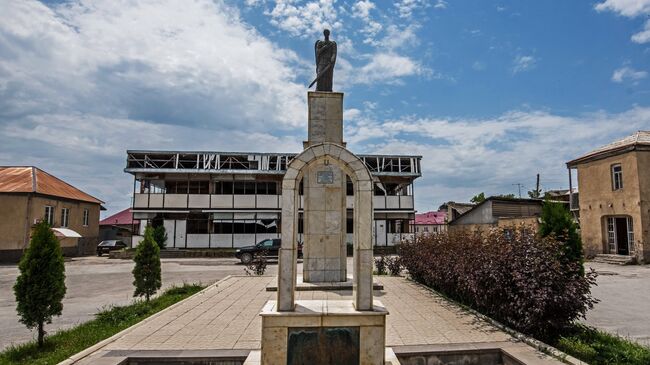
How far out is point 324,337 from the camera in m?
4.45

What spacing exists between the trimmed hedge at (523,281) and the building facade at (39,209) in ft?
69.0

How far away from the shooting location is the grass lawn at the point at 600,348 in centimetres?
533

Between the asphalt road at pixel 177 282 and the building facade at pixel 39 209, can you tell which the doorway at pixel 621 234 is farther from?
the building facade at pixel 39 209

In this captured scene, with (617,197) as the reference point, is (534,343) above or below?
below

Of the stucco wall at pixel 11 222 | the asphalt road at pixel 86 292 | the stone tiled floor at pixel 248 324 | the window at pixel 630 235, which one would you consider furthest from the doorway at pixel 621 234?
the stucco wall at pixel 11 222

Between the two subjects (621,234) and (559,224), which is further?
(621,234)

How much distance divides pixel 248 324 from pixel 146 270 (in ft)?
12.8

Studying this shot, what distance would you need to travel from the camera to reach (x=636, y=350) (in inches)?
219

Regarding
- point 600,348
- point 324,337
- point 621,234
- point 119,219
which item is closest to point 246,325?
point 324,337

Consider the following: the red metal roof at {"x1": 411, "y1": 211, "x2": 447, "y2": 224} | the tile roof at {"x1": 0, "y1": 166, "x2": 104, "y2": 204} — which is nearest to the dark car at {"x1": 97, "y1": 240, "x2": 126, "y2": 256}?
the tile roof at {"x1": 0, "y1": 166, "x2": 104, "y2": 204}

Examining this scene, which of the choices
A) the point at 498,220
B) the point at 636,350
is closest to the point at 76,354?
the point at 636,350

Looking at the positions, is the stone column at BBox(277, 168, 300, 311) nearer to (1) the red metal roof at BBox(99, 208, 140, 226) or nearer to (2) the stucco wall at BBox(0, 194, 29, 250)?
(2) the stucco wall at BBox(0, 194, 29, 250)

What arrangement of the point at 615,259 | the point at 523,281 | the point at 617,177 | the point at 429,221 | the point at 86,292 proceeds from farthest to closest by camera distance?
1. the point at 429,221
2. the point at 617,177
3. the point at 615,259
4. the point at 86,292
5. the point at 523,281

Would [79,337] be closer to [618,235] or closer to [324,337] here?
[324,337]
